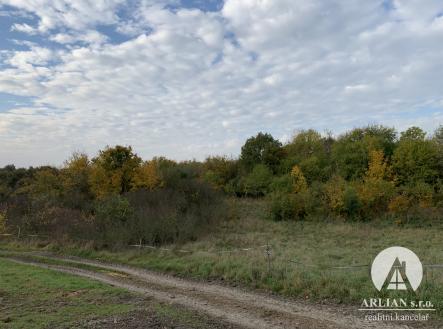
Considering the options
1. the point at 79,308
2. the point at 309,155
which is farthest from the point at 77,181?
the point at 309,155

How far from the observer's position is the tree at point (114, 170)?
3403cm

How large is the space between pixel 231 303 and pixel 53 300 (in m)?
4.95

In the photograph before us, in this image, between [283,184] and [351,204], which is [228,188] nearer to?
[283,184]

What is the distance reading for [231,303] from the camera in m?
10.3

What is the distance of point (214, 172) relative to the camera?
55.6 m

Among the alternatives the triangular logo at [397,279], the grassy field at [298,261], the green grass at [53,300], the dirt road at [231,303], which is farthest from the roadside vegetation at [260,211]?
the green grass at [53,300]

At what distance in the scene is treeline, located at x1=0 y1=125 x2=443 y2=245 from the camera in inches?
923

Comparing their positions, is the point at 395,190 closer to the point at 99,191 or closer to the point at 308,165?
the point at 308,165

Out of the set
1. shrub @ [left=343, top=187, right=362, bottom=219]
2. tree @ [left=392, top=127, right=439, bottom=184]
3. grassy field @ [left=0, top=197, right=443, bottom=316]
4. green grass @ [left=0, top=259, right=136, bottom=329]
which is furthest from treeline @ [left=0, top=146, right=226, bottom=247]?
tree @ [left=392, top=127, right=439, bottom=184]

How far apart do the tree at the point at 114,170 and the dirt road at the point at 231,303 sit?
18.5 meters

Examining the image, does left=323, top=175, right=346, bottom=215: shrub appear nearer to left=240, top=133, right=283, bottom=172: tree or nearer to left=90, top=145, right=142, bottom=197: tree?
left=240, top=133, right=283, bottom=172: tree

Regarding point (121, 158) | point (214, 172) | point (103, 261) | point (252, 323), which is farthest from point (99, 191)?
point (252, 323)

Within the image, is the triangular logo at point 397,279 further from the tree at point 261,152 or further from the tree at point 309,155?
the tree at point 261,152

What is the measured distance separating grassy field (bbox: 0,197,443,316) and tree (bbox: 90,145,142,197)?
423 inches
